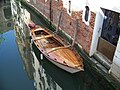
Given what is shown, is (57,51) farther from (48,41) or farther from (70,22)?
(70,22)

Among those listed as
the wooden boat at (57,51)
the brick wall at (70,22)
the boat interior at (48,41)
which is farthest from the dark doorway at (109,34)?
the boat interior at (48,41)

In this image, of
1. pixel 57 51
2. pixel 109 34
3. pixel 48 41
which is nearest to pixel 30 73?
pixel 57 51

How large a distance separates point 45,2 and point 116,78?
879cm

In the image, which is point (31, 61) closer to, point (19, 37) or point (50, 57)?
point (50, 57)

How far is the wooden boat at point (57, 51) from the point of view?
781 centimetres

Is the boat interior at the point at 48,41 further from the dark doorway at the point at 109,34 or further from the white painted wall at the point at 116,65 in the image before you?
the white painted wall at the point at 116,65

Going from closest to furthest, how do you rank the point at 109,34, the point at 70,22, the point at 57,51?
the point at 109,34, the point at 57,51, the point at 70,22

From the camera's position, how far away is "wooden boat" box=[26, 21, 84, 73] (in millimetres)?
7812

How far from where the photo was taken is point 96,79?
805 centimetres

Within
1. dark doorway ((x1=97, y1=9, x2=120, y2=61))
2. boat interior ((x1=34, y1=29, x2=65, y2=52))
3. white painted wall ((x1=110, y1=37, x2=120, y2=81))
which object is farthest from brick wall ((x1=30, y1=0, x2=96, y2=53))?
white painted wall ((x1=110, y1=37, x2=120, y2=81))

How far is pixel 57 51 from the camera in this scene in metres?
8.63

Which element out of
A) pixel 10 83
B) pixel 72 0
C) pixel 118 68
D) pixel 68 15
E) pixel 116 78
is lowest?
pixel 10 83

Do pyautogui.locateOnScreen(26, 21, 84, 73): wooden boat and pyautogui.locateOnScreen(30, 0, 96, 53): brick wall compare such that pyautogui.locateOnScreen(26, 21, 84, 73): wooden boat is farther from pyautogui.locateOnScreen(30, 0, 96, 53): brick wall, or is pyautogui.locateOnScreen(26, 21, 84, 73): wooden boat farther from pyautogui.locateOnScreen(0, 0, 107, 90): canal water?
pyautogui.locateOnScreen(30, 0, 96, 53): brick wall

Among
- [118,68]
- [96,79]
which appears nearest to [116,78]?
[118,68]
